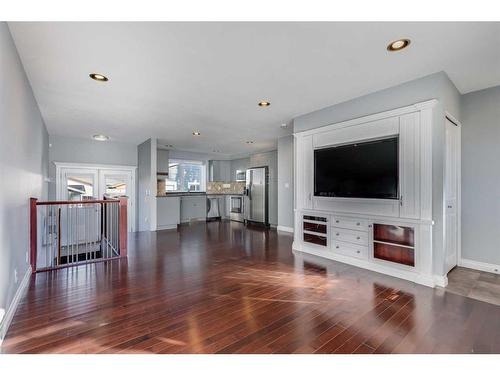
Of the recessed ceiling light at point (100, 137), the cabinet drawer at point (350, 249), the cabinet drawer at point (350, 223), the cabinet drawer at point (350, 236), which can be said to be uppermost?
the recessed ceiling light at point (100, 137)

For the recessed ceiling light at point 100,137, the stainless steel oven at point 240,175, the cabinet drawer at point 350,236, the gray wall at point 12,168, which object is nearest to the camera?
the gray wall at point 12,168

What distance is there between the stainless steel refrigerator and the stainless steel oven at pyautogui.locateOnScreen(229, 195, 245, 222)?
0.29 meters

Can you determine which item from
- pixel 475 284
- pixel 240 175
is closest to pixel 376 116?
pixel 475 284

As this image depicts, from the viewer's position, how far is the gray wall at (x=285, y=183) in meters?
6.27

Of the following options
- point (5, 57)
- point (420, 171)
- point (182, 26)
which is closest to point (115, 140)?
point (5, 57)

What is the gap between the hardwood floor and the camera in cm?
178

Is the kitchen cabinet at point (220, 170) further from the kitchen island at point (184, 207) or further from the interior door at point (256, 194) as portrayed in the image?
the interior door at point (256, 194)

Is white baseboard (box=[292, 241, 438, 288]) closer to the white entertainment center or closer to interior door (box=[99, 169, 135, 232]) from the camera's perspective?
the white entertainment center

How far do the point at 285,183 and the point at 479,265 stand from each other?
157 inches

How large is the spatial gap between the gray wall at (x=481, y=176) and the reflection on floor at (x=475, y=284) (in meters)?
0.29

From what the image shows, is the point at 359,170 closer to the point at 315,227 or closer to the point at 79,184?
the point at 315,227

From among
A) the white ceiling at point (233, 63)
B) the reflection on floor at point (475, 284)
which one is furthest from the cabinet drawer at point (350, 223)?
the white ceiling at point (233, 63)

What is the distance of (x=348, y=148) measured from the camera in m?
3.67
